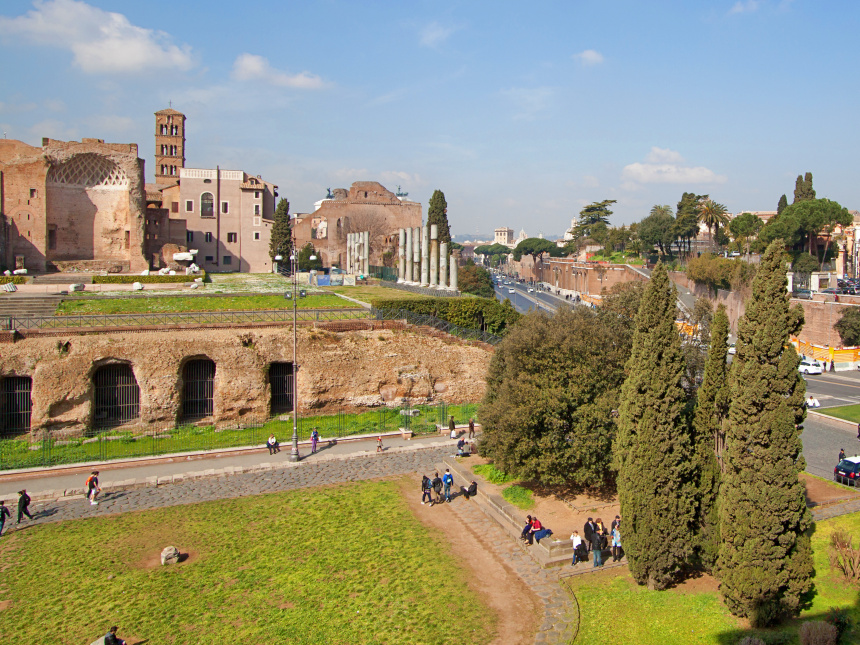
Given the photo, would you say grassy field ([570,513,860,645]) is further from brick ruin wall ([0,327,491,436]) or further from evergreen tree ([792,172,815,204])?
evergreen tree ([792,172,815,204])

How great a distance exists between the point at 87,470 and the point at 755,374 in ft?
61.2

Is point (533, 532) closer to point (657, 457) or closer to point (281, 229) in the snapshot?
point (657, 457)

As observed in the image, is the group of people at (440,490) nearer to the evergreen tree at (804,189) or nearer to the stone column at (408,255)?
the stone column at (408,255)

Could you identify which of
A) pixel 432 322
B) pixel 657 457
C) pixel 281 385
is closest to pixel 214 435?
pixel 281 385

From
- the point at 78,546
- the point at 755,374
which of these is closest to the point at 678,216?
the point at 755,374

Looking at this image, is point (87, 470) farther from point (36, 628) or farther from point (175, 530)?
point (36, 628)

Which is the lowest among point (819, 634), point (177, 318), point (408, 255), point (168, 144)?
point (819, 634)

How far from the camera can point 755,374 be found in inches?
457

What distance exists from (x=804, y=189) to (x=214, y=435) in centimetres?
6099

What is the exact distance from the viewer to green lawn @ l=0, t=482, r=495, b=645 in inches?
450

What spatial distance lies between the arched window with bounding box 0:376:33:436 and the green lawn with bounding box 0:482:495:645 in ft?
29.2

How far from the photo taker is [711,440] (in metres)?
13.5

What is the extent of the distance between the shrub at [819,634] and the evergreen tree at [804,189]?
2390 inches

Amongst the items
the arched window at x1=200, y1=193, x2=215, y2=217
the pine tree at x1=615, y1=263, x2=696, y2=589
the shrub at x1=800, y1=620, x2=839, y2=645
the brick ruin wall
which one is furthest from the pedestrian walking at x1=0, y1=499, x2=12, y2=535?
the arched window at x1=200, y1=193, x2=215, y2=217
